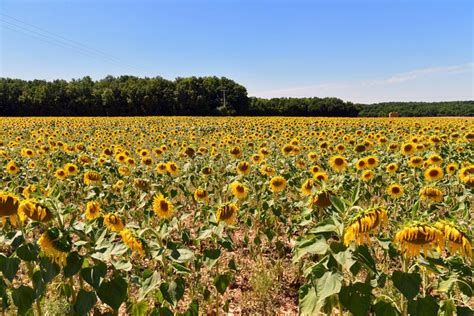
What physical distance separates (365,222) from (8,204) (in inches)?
77.9

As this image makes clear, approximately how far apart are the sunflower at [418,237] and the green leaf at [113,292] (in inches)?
57.7

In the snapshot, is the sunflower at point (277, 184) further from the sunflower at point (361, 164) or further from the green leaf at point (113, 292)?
the green leaf at point (113, 292)

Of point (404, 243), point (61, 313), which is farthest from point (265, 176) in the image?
point (404, 243)

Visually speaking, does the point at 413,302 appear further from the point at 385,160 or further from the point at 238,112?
the point at 238,112

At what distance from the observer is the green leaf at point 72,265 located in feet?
6.94

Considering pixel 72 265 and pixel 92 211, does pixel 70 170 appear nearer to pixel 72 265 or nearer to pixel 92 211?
pixel 92 211

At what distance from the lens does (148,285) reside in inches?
85.0

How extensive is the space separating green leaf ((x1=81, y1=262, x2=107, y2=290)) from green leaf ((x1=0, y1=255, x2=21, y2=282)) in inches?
15.0

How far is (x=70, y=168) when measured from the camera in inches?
243

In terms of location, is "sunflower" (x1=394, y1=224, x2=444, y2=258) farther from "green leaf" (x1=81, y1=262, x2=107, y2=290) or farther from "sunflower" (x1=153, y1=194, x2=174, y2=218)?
"sunflower" (x1=153, y1=194, x2=174, y2=218)

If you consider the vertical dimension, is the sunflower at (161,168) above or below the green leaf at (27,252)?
below

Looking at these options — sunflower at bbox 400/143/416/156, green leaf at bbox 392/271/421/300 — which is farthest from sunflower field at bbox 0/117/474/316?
sunflower at bbox 400/143/416/156

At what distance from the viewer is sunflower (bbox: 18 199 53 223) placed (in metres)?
2.10

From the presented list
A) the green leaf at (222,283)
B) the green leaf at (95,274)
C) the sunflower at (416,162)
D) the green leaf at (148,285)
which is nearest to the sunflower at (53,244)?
the green leaf at (95,274)
